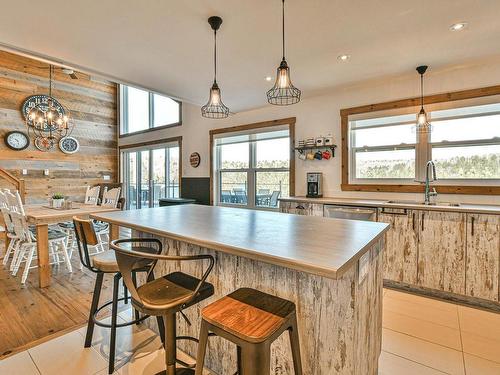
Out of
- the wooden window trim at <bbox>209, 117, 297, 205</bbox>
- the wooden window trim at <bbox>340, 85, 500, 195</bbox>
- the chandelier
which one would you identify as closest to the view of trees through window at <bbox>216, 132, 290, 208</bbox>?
the wooden window trim at <bbox>209, 117, 297, 205</bbox>

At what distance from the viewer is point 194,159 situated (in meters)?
5.92

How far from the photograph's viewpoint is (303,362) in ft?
4.49

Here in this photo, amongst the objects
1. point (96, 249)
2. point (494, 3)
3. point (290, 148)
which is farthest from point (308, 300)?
point (96, 249)

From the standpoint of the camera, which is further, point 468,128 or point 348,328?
point 468,128

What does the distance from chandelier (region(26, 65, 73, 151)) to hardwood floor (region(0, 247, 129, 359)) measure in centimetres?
352

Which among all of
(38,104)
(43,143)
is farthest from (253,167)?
(38,104)

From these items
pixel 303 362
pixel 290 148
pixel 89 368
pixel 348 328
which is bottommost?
pixel 89 368

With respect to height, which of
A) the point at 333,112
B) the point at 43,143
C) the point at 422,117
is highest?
the point at 333,112

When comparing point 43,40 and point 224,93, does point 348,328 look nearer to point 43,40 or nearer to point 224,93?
point 43,40

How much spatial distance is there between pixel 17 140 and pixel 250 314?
6878 mm

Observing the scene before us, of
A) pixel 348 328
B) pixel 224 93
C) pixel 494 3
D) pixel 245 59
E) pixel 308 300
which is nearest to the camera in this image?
pixel 348 328

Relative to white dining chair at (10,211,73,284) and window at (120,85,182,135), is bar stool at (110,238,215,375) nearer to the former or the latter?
white dining chair at (10,211,73,284)

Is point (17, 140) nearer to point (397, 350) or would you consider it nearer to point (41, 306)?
point (41, 306)

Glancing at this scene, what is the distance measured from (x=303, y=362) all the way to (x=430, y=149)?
3194mm
